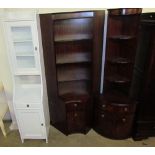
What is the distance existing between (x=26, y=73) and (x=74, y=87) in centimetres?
75

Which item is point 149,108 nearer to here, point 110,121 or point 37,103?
point 110,121

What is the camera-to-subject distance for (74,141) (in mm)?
2342

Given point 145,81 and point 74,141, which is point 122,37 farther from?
point 74,141

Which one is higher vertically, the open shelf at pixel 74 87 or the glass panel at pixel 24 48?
the glass panel at pixel 24 48

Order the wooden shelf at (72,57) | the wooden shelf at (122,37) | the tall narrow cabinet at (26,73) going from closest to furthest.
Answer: the tall narrow cabinet at (26,73) → the wooden shelf at (122,37) → the wooden shelf at (72,57)

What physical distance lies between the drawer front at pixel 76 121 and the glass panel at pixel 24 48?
3.13 feet

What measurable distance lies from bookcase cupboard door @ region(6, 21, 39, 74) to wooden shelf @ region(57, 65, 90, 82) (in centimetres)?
40

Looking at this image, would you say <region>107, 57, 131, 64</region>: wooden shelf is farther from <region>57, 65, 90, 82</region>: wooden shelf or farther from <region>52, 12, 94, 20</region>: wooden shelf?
<region>52, 12, 94, 20</region>: wooden shelf

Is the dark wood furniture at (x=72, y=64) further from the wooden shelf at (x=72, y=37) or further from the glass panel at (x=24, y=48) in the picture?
the glass panel at (x=24, y=48)

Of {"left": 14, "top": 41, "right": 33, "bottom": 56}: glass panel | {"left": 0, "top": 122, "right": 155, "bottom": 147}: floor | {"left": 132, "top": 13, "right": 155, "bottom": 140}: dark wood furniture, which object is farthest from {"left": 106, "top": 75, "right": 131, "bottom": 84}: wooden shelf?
{"left": 14, "top": 41, "right": 33, "bottom": 56}: glass panel

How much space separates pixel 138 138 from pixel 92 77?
1.08 meters

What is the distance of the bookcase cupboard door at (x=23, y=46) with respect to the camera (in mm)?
1851

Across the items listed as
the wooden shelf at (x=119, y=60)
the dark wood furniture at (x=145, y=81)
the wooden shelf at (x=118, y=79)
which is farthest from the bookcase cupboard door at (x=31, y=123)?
Result: the dark wood furniture at (x=145, y=81)

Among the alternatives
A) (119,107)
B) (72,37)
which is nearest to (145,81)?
(119,107)
